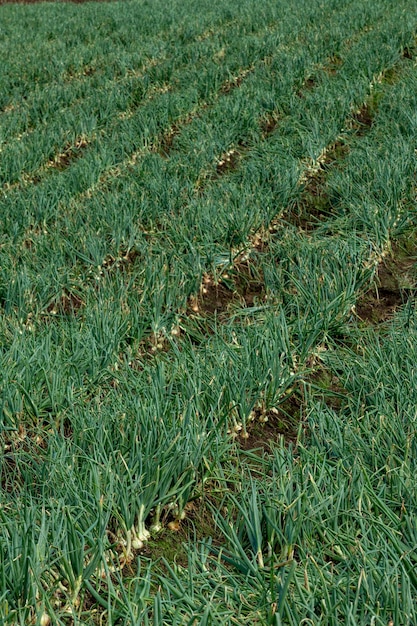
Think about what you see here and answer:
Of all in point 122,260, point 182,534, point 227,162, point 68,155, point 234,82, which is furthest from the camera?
point 234,82

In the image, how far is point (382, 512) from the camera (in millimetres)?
1870

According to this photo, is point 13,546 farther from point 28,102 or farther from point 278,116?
point 28,102

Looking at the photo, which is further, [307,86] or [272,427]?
[307,86]

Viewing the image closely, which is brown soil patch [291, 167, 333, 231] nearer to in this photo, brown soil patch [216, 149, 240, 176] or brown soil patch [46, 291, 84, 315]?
brown soil patch [216, 149, 240, 176]

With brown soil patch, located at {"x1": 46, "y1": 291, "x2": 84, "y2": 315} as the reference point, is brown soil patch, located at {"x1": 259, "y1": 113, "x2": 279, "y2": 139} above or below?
below

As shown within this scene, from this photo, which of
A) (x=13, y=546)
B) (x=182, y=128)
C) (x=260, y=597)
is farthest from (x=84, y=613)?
(x=182, y=128)

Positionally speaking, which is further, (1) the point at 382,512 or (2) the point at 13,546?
(1) the point at 382,512

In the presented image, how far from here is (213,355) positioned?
261 centimetres

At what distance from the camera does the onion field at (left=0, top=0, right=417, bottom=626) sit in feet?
5.66

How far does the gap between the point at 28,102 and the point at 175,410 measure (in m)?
5.09

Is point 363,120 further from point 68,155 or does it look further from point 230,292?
point 230,292

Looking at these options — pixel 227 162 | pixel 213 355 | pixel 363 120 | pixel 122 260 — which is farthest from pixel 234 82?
pixel 213 355

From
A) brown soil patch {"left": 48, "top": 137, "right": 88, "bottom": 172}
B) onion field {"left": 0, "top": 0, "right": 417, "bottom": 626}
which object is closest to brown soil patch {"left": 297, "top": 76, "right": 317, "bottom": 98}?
onion field {"left": 0, "top": 0, "right": 417, "bottom": 626}

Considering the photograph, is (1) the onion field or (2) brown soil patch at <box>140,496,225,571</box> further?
(2) brown soil patch at <box>140,496,225,571</box>
